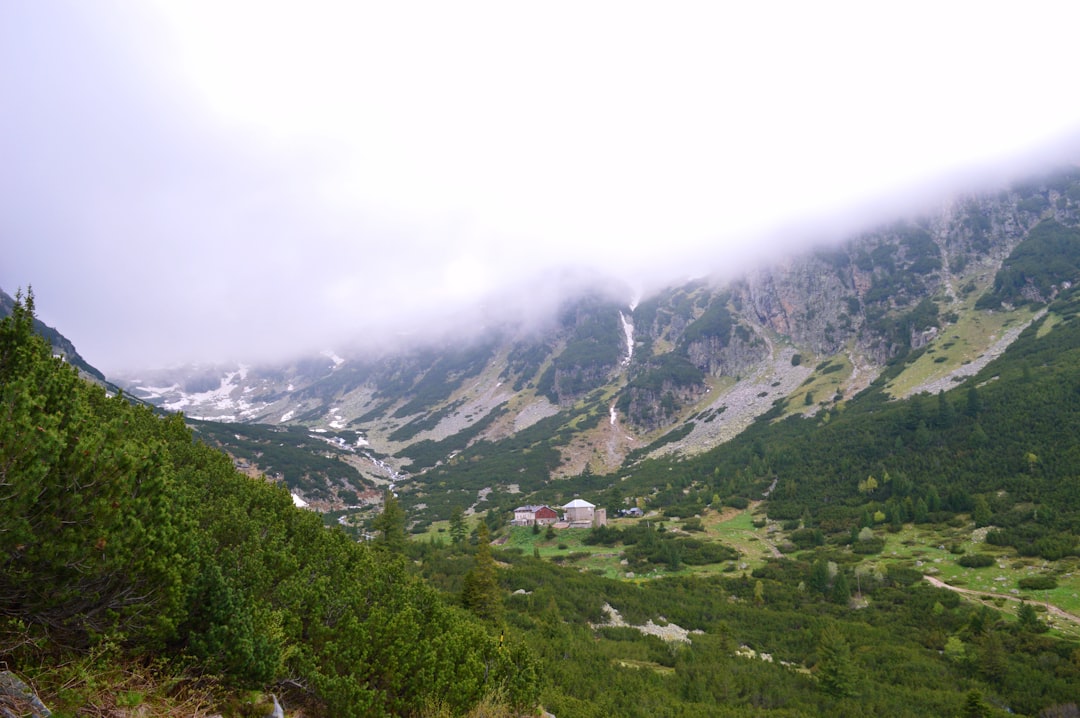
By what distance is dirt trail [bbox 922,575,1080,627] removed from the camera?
28859 mm

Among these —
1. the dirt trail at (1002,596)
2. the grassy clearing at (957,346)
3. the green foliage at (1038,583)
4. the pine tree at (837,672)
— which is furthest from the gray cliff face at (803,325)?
the pine tree at (837,672)

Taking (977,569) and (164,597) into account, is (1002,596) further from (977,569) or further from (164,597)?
(164,597)

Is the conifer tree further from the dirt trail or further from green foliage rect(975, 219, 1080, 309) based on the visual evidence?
green foliage rect(975, 219, 1080, 309)

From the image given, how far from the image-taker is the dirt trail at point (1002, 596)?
2886cm

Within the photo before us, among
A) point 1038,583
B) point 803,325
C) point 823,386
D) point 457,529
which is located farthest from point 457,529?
point 803,325

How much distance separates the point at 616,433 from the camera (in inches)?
4919

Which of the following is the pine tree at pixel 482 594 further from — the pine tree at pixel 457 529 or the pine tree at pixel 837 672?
the pine tree at pixel 457 529

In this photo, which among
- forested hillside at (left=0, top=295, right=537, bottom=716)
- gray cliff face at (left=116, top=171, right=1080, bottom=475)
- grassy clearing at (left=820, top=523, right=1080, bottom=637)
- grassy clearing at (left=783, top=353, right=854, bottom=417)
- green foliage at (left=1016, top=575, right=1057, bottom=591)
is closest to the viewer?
forested hillside at (left=0, top=295, right=537, bottom=716)

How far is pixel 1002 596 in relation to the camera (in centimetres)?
3312

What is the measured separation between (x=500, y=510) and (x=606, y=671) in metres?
56.1

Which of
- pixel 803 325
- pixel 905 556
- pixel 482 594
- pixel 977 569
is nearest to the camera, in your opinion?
pixel 482 594

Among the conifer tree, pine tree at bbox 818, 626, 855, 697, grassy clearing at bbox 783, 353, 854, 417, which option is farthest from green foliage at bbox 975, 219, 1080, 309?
the conifer tree

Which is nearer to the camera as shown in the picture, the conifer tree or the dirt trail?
the dirt trail

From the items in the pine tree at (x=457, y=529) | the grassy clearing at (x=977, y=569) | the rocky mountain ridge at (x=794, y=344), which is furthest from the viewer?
the rocky mountain ridge at (x=794, y=344)
